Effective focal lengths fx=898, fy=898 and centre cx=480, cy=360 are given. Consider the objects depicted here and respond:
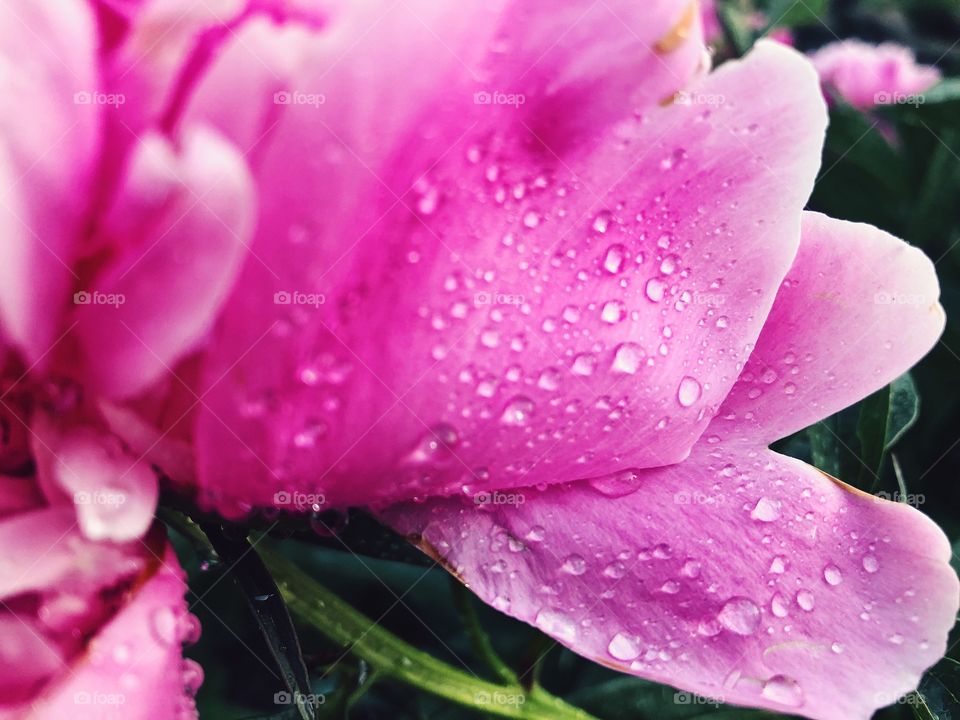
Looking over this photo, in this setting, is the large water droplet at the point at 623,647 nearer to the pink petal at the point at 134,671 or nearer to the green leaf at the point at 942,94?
the pink petal at the point at 134,671

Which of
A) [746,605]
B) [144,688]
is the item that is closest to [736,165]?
[746,605]

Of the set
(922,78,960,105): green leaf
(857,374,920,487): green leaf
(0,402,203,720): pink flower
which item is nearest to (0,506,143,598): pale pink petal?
(0,402,203,720): pink flower

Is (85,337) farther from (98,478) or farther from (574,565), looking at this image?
(574,565)

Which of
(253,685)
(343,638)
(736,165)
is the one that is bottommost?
(253,685)

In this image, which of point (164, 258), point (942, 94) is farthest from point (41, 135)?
point (942, 94)

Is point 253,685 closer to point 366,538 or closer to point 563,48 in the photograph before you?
point 366,538

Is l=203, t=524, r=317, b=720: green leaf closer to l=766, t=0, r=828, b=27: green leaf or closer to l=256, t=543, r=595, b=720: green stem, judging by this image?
l=256, t=543, r=595, b=720: green stem
